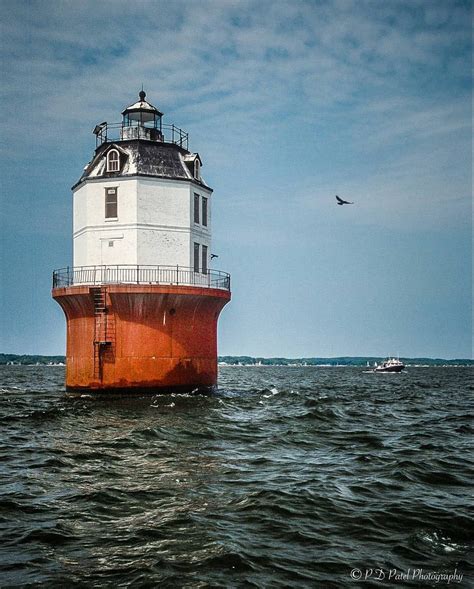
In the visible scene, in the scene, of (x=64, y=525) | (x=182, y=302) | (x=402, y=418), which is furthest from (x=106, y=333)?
(x=64, y=525)

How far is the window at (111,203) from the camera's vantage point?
31.8 m

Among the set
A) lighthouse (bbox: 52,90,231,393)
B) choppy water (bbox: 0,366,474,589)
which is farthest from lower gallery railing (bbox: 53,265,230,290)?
choppy water (bbox: 0,366,474,589)

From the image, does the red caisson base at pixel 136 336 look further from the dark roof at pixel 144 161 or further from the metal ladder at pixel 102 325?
the dark roof at pixel 144 161

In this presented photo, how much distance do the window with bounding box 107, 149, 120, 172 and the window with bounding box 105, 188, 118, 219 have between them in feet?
3.28

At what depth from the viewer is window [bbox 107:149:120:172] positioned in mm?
32062

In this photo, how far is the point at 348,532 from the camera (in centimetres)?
1023

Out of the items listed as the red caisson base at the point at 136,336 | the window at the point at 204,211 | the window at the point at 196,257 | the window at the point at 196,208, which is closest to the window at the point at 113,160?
the window at the point at 196,208

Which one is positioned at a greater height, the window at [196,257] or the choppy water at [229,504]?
the window at [196,257]

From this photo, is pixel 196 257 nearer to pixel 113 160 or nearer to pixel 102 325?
pixel 113 160

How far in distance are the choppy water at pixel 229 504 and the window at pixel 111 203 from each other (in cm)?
1222

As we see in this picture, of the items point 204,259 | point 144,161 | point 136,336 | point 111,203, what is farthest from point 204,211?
point 136,336

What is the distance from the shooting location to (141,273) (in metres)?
31.1

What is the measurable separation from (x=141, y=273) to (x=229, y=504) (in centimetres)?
2027

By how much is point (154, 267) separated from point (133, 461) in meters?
16.5
